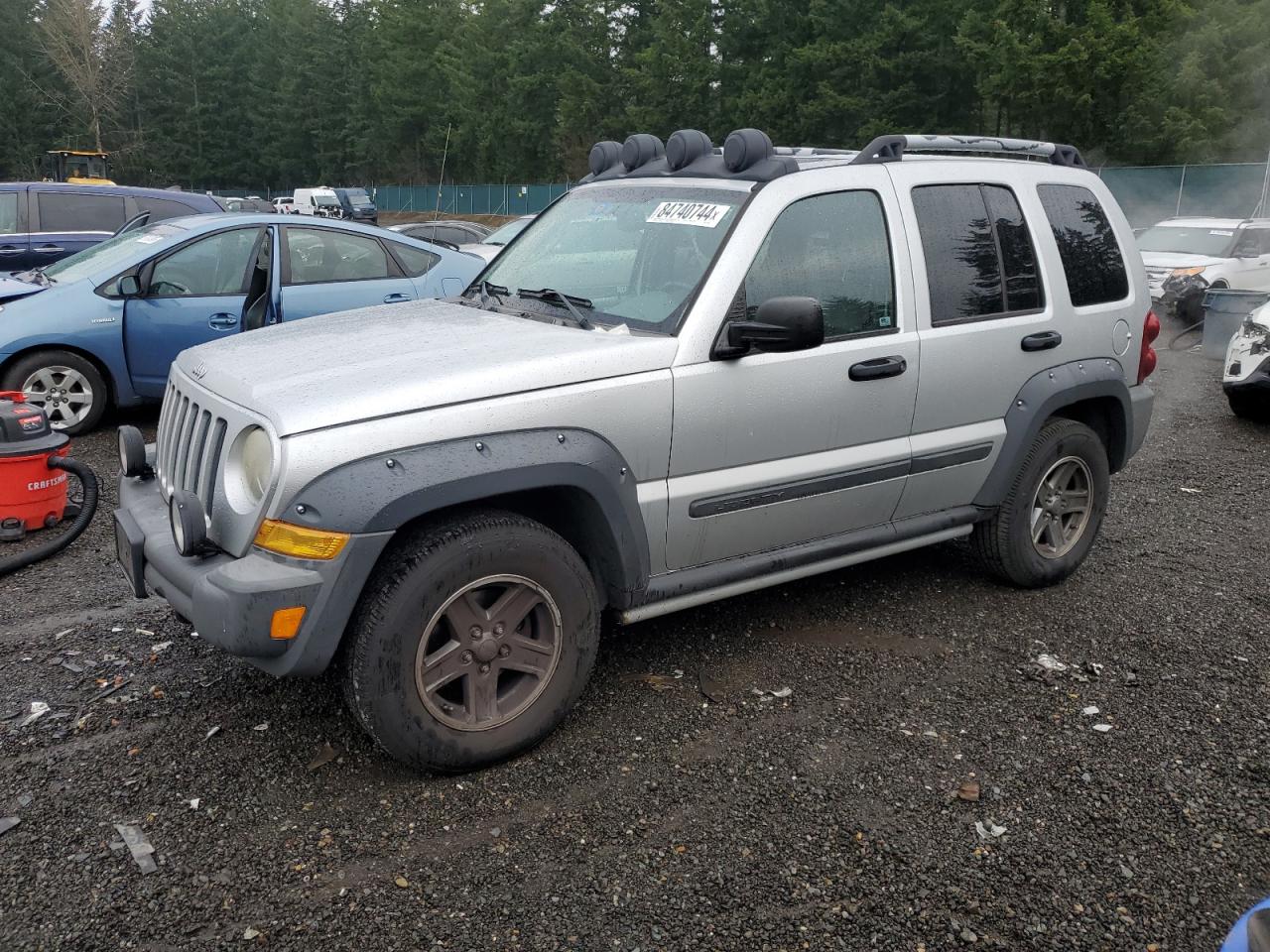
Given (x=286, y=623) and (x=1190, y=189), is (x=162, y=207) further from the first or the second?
(x=1190, y=189)

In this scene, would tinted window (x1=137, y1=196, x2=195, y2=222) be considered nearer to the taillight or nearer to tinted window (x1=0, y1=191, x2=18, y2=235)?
tinted window (x1=0, y1=191, x2=18, y2=235)

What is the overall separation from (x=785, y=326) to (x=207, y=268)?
232 inches

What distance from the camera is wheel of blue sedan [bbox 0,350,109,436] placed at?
747cm

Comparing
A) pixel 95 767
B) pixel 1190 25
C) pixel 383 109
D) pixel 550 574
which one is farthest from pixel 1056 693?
Result: pixel 383 109

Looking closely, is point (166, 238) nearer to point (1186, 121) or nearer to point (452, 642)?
point (452, 642)

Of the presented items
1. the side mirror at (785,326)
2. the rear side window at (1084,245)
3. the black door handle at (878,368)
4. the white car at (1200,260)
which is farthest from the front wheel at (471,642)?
the white car at (1200,260)

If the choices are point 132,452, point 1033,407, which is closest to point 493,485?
point 132,452

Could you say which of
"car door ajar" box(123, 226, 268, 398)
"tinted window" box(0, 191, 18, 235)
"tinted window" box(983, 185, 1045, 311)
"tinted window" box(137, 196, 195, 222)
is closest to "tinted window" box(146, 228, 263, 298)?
"car door ajar" box(123, 226, 268, 398)

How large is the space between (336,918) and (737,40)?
4682 cm

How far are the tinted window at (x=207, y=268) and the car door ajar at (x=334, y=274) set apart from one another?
1.08 feet

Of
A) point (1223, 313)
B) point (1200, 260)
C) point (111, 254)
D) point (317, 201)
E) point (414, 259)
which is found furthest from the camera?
point (317, 201)

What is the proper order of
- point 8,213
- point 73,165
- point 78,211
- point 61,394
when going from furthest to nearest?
point 73,165
point 78,211
point 8,213
point 61,394

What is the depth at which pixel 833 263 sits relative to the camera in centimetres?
405

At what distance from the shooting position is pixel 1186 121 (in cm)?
3136
